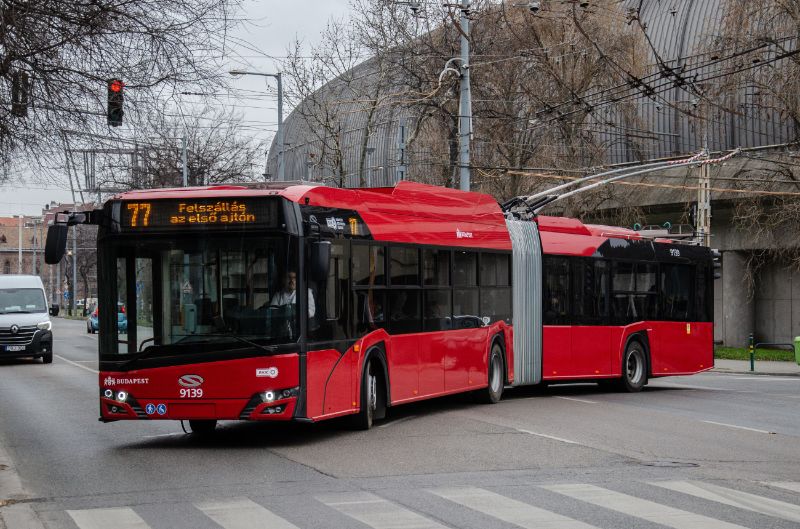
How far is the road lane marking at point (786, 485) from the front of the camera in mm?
11227

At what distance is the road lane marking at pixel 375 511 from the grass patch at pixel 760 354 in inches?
1213

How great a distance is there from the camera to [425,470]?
39.8 ft

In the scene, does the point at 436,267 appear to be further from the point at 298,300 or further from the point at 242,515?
the point at 242,515

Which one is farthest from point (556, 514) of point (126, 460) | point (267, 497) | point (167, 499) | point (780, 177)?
point (780, 177)

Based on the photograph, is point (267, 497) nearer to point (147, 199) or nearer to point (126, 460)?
point (126, 460)

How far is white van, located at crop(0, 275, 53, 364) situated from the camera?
33062 mm

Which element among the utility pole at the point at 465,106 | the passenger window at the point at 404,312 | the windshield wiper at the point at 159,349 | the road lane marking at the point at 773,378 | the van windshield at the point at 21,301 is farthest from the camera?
the van windshield at the point at 21,301

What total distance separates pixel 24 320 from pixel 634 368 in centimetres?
1707

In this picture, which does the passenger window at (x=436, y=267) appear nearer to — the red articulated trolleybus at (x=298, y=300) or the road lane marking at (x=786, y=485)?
the red articulated trolleybus at (x=298, y=300)

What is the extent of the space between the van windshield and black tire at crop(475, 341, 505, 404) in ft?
58.5

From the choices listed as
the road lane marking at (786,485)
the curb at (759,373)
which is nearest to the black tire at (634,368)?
the curb at (759,373)

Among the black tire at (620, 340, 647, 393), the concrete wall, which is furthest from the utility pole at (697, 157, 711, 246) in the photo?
the black tire at (620, 340, 647, 393)

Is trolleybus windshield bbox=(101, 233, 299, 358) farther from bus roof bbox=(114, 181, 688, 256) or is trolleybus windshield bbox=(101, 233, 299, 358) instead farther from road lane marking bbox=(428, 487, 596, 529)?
road lane marking bbox=(428, 487, 596, 529)

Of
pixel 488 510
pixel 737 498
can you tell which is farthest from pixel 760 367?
pixel 488 510
